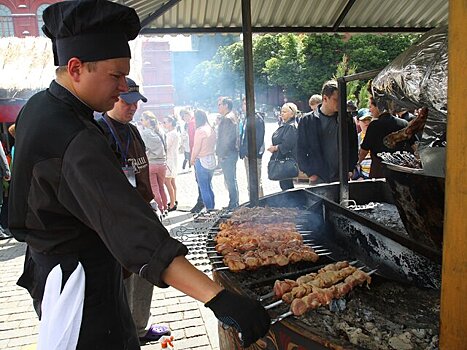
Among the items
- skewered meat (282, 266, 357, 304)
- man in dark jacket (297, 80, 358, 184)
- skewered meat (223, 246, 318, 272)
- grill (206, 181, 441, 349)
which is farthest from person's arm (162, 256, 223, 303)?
man in dark jacket (297, 80, 358, 184)

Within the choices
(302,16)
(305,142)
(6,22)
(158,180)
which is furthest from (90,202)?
(6,22)

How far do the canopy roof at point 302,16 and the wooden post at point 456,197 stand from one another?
4.60 m

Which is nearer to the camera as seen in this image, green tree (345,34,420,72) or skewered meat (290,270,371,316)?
skewered meat (290,270,371,316)

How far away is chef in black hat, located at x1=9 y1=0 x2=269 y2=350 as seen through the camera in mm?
1458

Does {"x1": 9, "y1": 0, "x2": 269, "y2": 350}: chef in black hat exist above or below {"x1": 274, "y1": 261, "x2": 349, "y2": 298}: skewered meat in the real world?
above

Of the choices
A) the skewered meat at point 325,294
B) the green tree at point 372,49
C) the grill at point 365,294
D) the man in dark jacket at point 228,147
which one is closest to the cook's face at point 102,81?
the grill at point 365,294

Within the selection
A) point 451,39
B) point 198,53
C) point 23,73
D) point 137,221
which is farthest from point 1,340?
point 198,53

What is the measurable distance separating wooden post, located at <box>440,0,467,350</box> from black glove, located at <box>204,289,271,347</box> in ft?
2.02

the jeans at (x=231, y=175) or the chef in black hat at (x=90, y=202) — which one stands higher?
the chef in black hat at (x=90, y=202)

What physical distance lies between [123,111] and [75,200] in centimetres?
224

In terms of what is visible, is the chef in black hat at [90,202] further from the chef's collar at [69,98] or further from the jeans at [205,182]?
the jeans at [205,182]

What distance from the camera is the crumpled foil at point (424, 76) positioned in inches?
93.8

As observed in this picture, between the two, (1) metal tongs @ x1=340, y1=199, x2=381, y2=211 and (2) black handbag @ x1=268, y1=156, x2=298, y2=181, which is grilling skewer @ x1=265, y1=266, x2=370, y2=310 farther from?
(2) black handbag @ x1=268, y1=156, x2=298, y2=181

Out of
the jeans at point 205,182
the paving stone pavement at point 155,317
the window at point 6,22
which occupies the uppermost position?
the window at point 6,22
